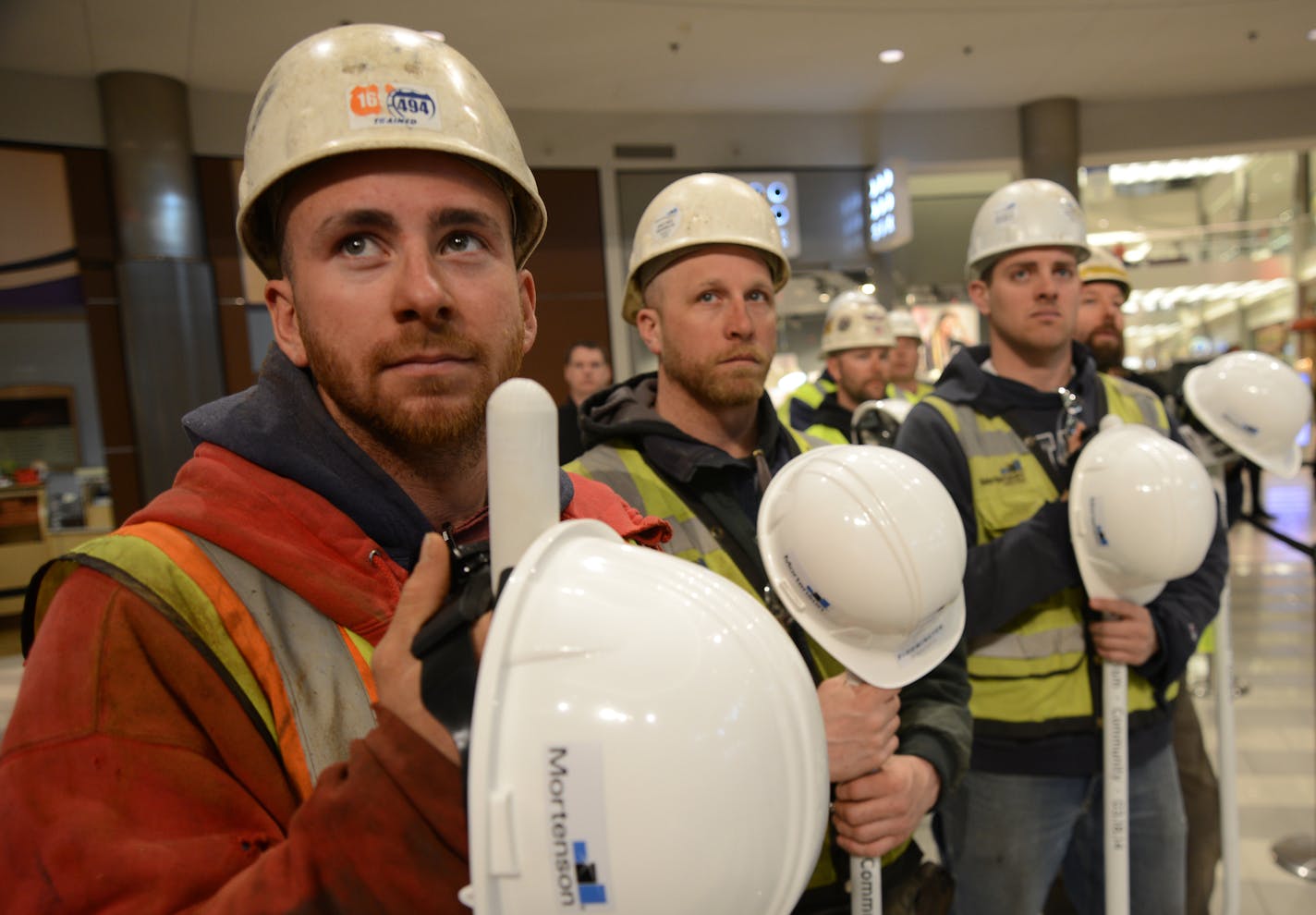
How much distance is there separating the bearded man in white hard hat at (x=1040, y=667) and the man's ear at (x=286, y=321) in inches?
62.5

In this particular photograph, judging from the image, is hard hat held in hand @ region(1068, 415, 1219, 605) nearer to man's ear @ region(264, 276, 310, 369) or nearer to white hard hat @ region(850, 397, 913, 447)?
white hard hat @ region(850, 397, 913, 447)

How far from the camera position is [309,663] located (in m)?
0.85

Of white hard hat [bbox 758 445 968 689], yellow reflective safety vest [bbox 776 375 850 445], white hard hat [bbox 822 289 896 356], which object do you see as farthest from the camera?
white hard hat [bbox 822 289 896 356]

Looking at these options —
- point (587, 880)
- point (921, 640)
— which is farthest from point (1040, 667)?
point (587, 880)

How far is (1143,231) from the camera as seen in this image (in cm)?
1119

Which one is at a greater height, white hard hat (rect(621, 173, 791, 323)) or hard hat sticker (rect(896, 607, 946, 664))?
white hard hat (rect(621, 173, 791, 323))

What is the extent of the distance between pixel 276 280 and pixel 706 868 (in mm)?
975

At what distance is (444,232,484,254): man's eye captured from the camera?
107cm

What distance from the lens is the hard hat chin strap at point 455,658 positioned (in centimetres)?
63

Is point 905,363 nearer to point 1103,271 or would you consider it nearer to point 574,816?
point 1103,271

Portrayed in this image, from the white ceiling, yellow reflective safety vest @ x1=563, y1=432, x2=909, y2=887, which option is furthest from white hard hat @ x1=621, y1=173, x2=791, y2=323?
the white ceiling

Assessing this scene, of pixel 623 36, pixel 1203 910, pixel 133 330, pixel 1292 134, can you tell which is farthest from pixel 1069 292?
pixel 1292 134

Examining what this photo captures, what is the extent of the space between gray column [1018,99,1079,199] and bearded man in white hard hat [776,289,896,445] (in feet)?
19.3

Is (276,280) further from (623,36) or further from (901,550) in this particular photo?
(623,36)
